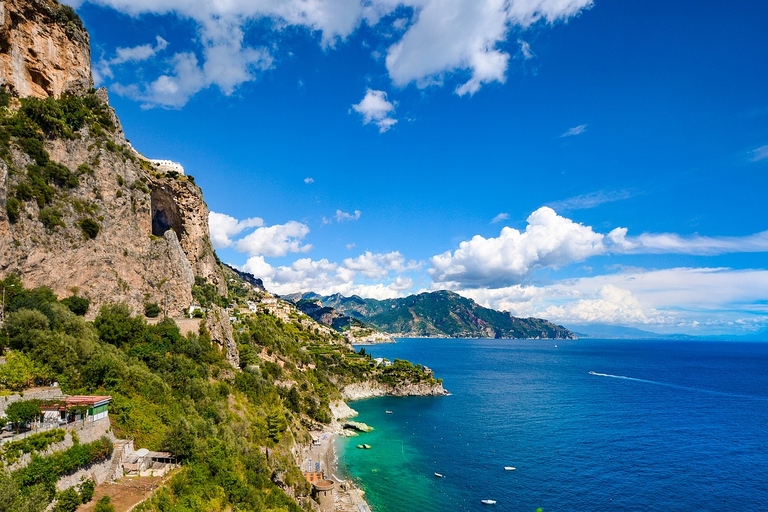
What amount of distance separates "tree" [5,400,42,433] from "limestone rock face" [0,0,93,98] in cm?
3443

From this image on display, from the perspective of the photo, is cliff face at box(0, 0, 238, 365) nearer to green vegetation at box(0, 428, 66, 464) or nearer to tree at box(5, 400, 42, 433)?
tree at box(5, 400, 42, 433)

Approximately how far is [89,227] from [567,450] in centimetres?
6815

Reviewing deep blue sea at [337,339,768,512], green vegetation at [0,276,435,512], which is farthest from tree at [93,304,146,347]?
deep blue sea at [337,339,768,512]

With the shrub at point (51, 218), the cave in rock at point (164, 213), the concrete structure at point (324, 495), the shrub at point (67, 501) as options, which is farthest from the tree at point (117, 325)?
the cave in rock at point (164, 213)

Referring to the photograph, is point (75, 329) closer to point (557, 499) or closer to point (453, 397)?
point (557, 499)

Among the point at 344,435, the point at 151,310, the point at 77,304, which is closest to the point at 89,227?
the point at 77,304

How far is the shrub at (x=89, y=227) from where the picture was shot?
3616 cm

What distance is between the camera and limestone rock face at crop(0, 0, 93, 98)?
3578 centimetres

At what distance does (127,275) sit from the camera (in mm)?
40219

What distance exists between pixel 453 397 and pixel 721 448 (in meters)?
51.9

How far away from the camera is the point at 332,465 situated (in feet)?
162

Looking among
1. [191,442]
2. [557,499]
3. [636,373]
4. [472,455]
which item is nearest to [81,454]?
[191,442]

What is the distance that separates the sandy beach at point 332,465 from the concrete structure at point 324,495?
0.74 meters

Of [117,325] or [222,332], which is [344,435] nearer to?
[222,332]
